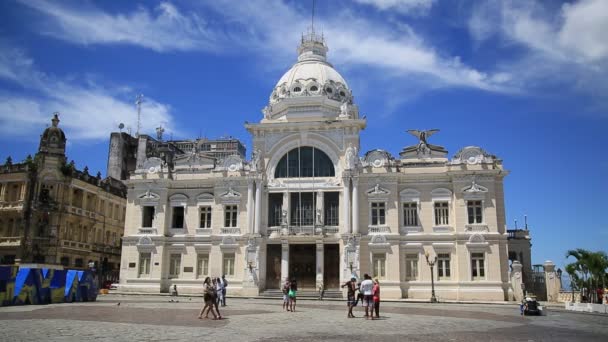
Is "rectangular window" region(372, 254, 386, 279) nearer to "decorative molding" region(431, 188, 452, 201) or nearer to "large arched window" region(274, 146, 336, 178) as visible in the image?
"decorative molding" region(431, 188, 452, 201)

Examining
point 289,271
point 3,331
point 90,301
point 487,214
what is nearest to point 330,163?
point 289,271

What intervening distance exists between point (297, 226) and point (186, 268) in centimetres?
1011

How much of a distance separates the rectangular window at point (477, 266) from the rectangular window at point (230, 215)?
1942 cm

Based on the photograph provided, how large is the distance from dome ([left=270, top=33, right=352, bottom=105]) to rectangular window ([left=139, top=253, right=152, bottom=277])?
17.9 meters


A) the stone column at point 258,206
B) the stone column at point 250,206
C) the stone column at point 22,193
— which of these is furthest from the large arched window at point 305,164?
the stone column at point 22,193

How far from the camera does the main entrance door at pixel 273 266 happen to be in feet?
144

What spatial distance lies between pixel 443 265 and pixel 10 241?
3722 centimetres

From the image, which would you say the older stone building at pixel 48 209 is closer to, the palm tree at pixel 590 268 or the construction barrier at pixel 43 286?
the construction barrier at pixel 43 286

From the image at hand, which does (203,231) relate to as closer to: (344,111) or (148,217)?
(148,217)

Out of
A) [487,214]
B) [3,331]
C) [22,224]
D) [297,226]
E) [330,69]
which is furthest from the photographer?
[330,69]

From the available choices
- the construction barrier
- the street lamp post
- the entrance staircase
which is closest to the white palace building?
the street lamp post

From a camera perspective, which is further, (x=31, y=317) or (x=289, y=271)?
(x=289, y=271)

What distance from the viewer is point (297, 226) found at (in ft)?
143

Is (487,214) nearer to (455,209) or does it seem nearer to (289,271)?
(455,209)
